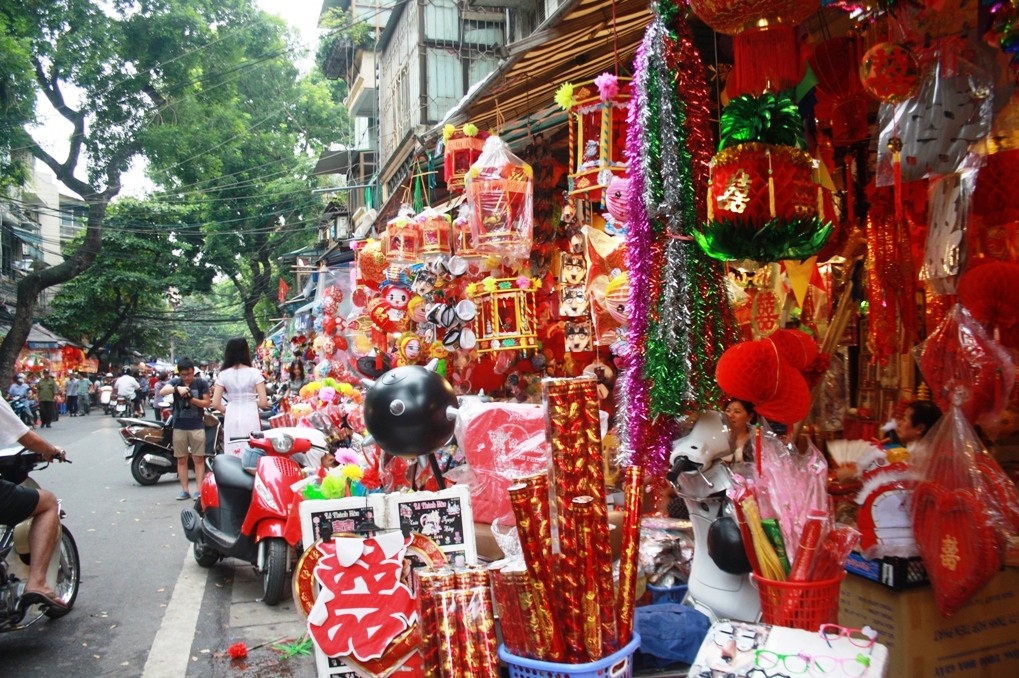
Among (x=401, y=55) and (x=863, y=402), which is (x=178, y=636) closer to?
(x=863, y=402)

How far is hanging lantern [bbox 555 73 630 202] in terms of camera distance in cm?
465

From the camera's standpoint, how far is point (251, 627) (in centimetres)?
470

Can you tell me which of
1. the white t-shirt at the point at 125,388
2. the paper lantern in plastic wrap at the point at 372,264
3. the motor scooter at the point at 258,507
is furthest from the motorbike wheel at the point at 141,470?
the white t-shirt at the point at 125,388

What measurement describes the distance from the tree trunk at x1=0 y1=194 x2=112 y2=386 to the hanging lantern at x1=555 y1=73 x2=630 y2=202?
18.9 m

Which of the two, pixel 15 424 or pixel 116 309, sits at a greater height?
pixel 116 309

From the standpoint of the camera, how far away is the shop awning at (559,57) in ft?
13.3

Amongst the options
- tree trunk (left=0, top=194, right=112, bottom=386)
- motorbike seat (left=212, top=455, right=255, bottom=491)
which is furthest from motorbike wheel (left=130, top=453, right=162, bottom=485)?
tree trunk (left=0, top=194, right=112, bottom=386)

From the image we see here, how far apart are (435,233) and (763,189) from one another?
4449 millimetres

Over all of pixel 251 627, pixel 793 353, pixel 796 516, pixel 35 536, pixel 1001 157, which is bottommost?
pixel 251 627

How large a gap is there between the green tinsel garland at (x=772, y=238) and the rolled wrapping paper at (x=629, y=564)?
2.73 ft

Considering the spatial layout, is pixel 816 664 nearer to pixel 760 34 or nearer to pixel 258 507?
pixel 760 34

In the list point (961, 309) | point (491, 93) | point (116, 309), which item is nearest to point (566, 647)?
point (961, 309)

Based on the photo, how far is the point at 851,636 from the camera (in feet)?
6.55

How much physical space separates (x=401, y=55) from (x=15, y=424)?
14590mm
